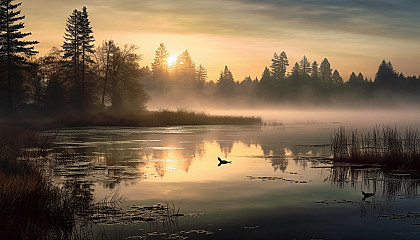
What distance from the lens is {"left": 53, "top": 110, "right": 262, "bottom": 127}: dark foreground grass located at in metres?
61.3

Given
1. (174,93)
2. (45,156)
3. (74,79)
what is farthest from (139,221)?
(174,93)

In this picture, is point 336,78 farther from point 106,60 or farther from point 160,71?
point 106,60

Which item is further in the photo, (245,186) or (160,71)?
(160,71)

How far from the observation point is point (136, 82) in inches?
3278

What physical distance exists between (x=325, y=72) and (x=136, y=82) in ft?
314

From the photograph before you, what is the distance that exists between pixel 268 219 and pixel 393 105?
480ft

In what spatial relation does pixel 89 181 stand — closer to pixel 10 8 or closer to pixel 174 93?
pixel 10 8

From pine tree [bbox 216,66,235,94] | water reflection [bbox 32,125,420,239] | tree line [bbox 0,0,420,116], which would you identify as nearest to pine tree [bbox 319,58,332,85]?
tree line [bbox 0,0,420,116]

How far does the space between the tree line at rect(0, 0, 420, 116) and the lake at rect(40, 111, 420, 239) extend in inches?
1667

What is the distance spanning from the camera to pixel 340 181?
66.0 feet

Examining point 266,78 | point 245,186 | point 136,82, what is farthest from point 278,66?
point 245,186

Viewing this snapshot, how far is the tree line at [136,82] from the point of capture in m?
68.7

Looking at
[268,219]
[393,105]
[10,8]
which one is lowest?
[268,219]

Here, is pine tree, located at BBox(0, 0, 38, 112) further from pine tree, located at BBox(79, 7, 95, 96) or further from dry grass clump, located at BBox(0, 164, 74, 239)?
dry grass clump, located at BBox(0, 164, 74, 239)
